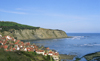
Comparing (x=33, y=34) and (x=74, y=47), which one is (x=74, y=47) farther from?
(x=33, y=34)

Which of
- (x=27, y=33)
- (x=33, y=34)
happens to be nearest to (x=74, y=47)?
(x=27, y=33)

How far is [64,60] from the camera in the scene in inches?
1406

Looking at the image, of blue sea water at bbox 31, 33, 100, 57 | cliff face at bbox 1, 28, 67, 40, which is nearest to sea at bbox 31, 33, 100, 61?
blue sea water at bbox 31, 33, 100, 57

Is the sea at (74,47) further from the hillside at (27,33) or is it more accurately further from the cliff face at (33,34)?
the hillside at (27,33)

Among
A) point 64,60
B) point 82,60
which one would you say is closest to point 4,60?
point 64,60

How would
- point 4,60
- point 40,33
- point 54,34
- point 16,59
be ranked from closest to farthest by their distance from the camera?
1. point 4,60
2. point 16,59
3. point 40,33
4. point 54,34

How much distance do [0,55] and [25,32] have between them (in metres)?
132

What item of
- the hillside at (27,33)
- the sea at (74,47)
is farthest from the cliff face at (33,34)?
the sea at (74,47)

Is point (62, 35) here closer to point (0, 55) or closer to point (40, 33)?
point (40, 33)

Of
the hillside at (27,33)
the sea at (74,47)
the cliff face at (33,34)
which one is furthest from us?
the cliff face at (33,34)

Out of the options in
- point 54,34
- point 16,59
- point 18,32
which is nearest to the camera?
point 16,59

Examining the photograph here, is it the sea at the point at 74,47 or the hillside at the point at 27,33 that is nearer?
the sea at the point at 74,47

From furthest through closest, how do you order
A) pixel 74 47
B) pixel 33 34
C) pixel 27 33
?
pixel 33 34 < pixel 27 33 < pixel 74 47

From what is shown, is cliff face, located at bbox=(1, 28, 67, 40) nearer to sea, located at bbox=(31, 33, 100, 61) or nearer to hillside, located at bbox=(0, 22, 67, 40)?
hillside, located at bbox=(0, 22, 67, 40)
